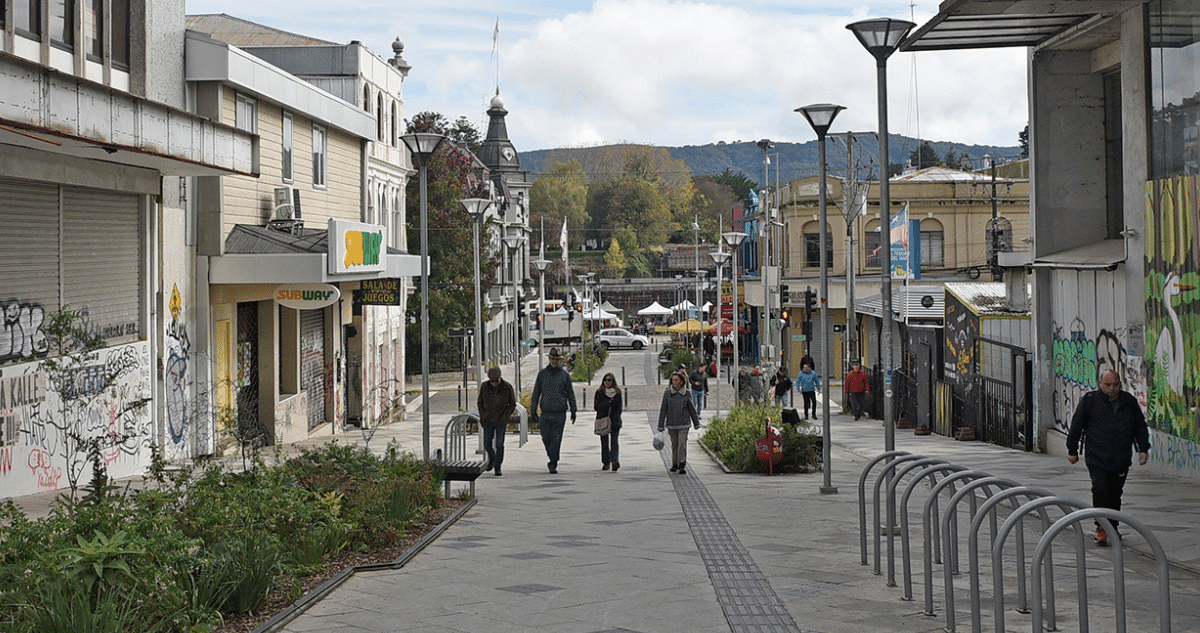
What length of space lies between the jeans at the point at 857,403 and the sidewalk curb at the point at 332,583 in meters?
21.1

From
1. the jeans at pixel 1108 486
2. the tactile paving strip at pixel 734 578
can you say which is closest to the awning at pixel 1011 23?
the jeans at pixel 1108 486

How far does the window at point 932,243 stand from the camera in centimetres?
5331

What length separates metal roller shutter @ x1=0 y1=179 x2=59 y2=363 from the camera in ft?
45.0

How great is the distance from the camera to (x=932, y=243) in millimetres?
53562

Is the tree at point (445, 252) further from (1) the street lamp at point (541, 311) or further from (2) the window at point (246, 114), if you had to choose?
(2) the window at point (246, 114)

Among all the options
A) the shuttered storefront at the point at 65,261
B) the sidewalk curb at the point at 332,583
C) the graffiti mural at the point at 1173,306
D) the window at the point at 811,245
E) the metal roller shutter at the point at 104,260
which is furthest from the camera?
the window at the point at 811,245

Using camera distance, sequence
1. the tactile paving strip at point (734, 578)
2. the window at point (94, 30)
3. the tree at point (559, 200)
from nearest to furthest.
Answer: the tactile paving strip at point (734, 578), the window at point (94, 30), the tree at point (559, 200)

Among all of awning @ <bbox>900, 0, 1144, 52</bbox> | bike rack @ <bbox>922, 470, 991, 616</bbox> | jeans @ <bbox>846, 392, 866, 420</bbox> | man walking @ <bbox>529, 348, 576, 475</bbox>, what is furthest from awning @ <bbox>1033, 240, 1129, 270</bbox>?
jeans @ <bbox>846, 392, 866, 420</bbox>

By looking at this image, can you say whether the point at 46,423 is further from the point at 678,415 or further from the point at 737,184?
the point at 737,184

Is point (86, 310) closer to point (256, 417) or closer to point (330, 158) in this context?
point (256, 417)

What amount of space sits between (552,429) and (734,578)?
8799mm

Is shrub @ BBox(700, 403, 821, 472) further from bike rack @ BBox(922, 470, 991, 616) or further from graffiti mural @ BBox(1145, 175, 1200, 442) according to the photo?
bike rack @ BBox(922, 470, 991, 616)

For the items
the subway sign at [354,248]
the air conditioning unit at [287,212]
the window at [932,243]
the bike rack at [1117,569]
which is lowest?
the bike rack at [1117,569]

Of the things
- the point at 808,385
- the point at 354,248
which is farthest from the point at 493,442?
the point at 808,385
